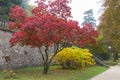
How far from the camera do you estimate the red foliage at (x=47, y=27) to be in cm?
2081

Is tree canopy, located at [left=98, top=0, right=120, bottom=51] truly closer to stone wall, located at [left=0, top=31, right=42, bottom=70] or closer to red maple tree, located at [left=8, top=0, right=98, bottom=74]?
red maple tree, located at [left=8, top=0, right=98, bottom=74]

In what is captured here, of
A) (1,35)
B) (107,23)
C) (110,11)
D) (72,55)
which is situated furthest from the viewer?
(72,55)

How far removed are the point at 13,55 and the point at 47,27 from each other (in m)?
5.05

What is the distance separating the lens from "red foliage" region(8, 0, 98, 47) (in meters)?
20.8

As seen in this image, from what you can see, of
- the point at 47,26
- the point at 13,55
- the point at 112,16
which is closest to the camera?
the point at 47,26

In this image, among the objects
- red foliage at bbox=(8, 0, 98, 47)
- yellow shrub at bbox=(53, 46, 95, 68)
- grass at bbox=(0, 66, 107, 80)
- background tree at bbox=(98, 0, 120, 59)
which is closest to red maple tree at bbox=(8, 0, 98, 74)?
red foliage at bbox=(8, 0, 98, 47)

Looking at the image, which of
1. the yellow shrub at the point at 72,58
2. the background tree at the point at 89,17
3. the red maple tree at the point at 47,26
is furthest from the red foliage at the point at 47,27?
the background tree at the point at 89,17

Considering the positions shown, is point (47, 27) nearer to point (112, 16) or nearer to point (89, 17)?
point (112, 16)

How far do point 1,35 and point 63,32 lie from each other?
180 inches

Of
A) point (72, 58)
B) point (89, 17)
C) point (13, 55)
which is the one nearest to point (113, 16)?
point (72, 58)

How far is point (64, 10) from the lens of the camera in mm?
22031

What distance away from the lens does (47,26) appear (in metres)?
20.6

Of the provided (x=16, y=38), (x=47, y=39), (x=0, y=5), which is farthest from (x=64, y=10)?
(x=0, y=5)

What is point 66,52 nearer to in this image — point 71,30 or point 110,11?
point 110,11
